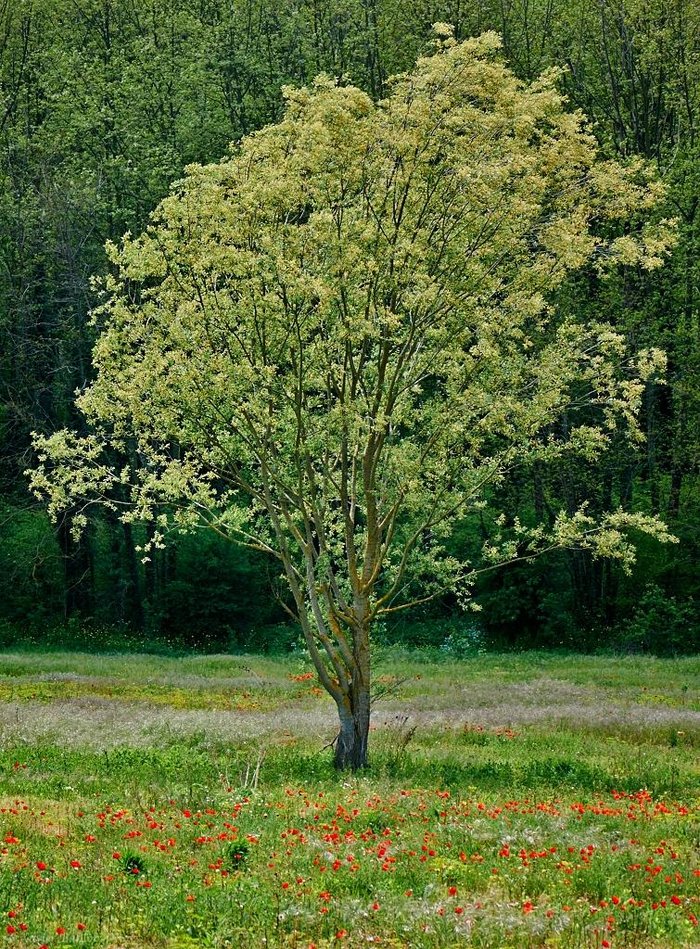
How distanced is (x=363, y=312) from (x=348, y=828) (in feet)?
27.8

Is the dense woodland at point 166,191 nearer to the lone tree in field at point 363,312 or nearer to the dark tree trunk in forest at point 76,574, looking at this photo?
the dark tree trunk in forest at point 76,574

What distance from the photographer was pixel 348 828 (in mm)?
11984

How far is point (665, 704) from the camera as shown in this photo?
86.0 feet

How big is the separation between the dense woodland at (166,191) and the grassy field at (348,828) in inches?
711

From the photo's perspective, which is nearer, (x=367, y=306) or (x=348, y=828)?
(x=348, y=828)

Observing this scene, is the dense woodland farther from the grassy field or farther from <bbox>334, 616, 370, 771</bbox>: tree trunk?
<bbox>334, 616, 370, 771</bbox>: tree trunk

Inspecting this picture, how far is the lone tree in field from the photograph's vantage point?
16547mm

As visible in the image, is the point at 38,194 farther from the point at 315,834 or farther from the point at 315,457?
the point at 315,834

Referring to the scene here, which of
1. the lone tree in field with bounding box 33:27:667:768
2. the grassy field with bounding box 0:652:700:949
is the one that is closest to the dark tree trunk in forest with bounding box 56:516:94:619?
the grassy field with bounding box 0:652:700:949

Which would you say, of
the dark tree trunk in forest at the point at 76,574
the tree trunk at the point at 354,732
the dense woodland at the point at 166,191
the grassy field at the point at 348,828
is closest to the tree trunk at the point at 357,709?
the tree trunk at the point at 354,732

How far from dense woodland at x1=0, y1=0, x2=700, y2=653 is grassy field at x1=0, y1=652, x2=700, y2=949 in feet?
59.2

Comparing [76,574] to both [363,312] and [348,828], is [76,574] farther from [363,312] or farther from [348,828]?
[348,828]

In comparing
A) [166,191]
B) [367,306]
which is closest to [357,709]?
[367,306]

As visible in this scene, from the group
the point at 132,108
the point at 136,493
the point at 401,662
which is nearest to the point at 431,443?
the point at 136,493
